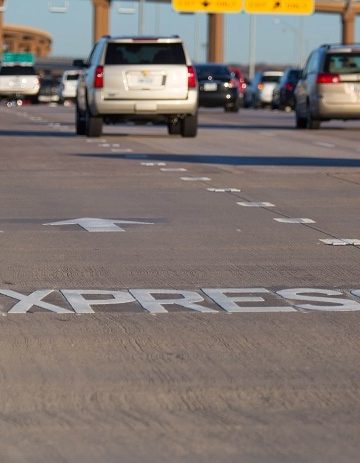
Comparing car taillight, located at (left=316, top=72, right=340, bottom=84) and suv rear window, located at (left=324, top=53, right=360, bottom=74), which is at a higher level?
suv rear window, located at (left=324, top=53, right=360, bottom=74)

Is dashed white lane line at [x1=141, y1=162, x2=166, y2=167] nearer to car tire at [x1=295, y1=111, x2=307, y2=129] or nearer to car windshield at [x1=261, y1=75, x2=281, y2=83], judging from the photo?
car tire at [x1=295, y1=111, x2=307, y2=129]

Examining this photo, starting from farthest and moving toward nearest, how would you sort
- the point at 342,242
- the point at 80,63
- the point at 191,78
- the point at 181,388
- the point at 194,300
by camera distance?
1. the point at 80,63
2. the point at 191,78
3. the point at 342,242
4. the point at 194,300
5. the point at 181,388

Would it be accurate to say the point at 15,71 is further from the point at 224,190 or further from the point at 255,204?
the point at 255,204

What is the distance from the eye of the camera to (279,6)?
95.9 meters

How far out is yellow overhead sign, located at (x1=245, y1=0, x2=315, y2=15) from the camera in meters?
95.3

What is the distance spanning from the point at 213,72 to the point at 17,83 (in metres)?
19.4

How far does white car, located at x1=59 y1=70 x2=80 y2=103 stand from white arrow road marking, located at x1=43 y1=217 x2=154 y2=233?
6200 cm

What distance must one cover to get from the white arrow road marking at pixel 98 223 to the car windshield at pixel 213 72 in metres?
41.2

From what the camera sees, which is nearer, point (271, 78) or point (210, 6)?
point (271, 78)

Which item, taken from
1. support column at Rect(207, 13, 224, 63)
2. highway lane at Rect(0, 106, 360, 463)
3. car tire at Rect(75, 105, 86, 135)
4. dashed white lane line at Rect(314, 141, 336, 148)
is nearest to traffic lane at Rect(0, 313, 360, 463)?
highway lane at Rect(0, 106, 360, 463)

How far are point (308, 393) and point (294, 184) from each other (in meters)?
12.3

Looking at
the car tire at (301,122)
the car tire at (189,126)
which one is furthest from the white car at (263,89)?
the car tire at (189,126)

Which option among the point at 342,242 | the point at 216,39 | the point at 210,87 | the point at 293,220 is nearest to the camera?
the point at 342,242

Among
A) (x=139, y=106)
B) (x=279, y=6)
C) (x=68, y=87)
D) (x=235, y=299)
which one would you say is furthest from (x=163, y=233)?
(x=279, y=6)
